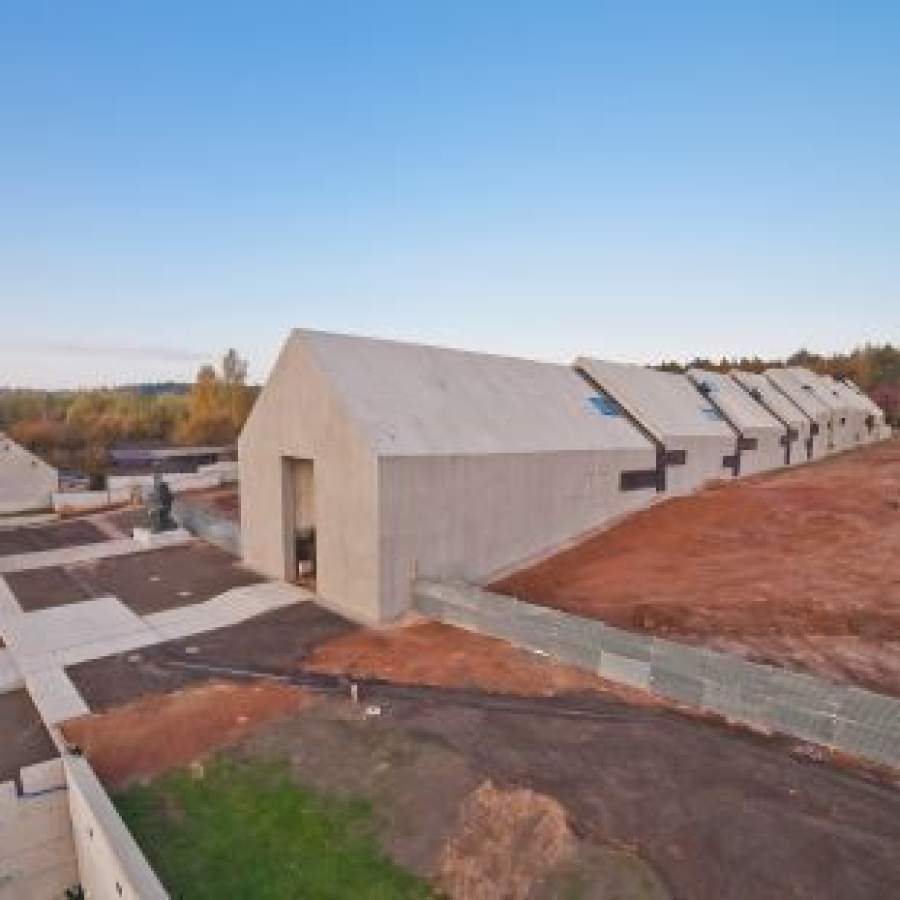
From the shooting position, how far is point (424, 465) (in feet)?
54.7

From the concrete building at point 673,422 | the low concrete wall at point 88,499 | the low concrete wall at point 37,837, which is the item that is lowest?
the low concrete wall at point 37,837

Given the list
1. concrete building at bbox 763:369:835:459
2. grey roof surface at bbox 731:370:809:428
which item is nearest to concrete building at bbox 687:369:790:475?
grey roof surface at bbox 731:370:809:428

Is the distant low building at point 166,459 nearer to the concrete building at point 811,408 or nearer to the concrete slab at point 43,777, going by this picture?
the concrete slab at point 43,777

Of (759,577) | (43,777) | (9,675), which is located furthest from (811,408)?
(43,777)

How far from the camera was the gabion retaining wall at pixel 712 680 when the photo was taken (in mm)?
9828

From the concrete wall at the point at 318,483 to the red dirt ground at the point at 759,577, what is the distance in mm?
4840

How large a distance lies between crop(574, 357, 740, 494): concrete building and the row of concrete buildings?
6.5 inches

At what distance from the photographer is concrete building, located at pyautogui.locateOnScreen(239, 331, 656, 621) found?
16297 millimetres

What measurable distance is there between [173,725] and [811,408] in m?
51.5

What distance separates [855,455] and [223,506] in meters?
46.7

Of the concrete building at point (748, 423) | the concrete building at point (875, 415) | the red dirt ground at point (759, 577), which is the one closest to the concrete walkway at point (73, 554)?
the red dirt ground at point (759, 577)

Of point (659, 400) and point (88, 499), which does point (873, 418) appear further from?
point (88, 499)

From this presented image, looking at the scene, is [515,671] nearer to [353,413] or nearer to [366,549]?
[366,549]

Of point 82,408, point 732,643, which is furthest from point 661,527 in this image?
point 82,408
